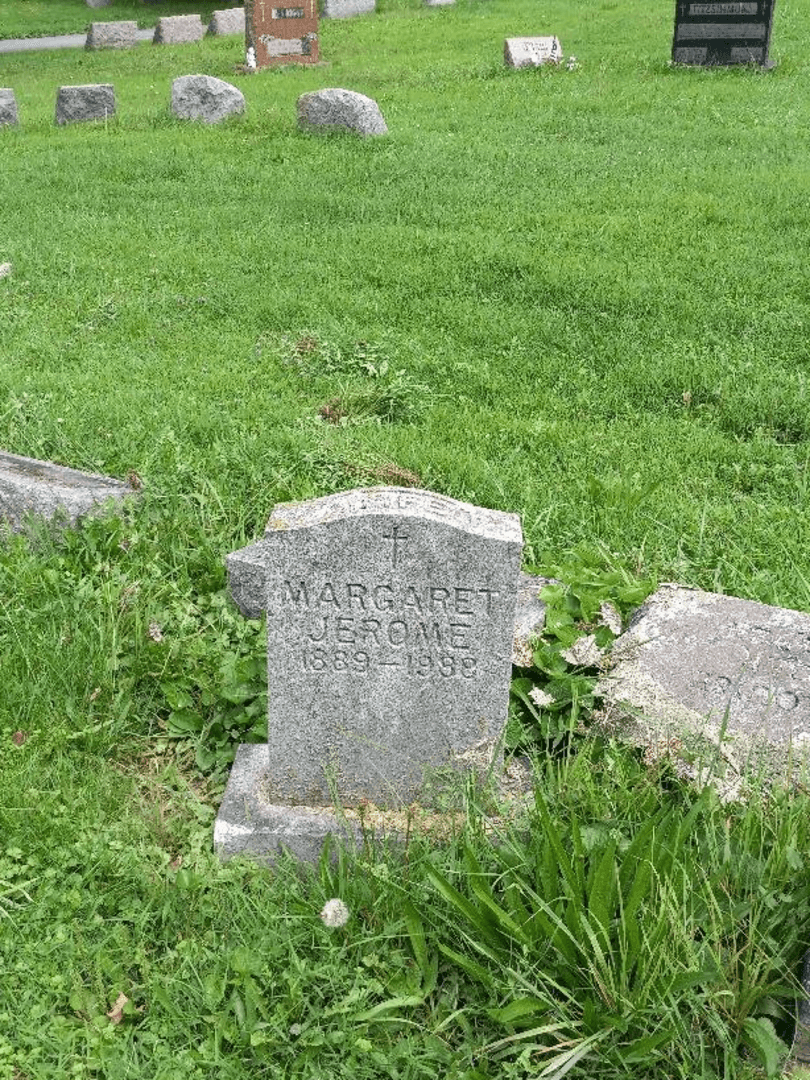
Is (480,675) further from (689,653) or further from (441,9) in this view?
(441,9)

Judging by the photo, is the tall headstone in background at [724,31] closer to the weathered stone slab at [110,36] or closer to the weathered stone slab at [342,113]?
the weathered stone slab at [342,113]

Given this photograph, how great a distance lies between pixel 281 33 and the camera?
1572cm

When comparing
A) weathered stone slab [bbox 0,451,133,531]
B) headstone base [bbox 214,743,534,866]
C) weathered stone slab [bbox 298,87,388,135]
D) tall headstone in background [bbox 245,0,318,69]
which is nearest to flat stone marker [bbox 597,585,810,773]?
headstone base [bbox 214,743,534,866]

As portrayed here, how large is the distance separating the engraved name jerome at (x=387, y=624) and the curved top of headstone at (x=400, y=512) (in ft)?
0.52

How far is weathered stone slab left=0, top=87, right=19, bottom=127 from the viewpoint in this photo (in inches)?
495

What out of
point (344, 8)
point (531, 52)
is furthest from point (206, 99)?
point (344, 8)

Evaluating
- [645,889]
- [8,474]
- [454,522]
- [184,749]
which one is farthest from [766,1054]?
[8,474]

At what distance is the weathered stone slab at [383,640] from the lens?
2955mm

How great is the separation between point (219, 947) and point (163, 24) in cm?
2070

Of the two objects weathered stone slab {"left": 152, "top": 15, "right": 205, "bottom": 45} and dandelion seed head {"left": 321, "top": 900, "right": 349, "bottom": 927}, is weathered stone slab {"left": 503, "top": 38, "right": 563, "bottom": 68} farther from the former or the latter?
dandelion seed head {"left": 321, "top": 900, "right": 349, "bottom": 927}

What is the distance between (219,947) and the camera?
9.30ft

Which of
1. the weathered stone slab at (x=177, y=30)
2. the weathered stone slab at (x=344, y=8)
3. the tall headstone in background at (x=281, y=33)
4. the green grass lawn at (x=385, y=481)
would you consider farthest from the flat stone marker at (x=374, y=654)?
the weathered stone slab at (x=344, y=8)

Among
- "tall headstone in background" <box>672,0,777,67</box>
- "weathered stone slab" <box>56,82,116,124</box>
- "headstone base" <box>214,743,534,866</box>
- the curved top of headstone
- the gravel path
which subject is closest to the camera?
the curved top of headstone

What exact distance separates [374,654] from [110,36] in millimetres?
20620
